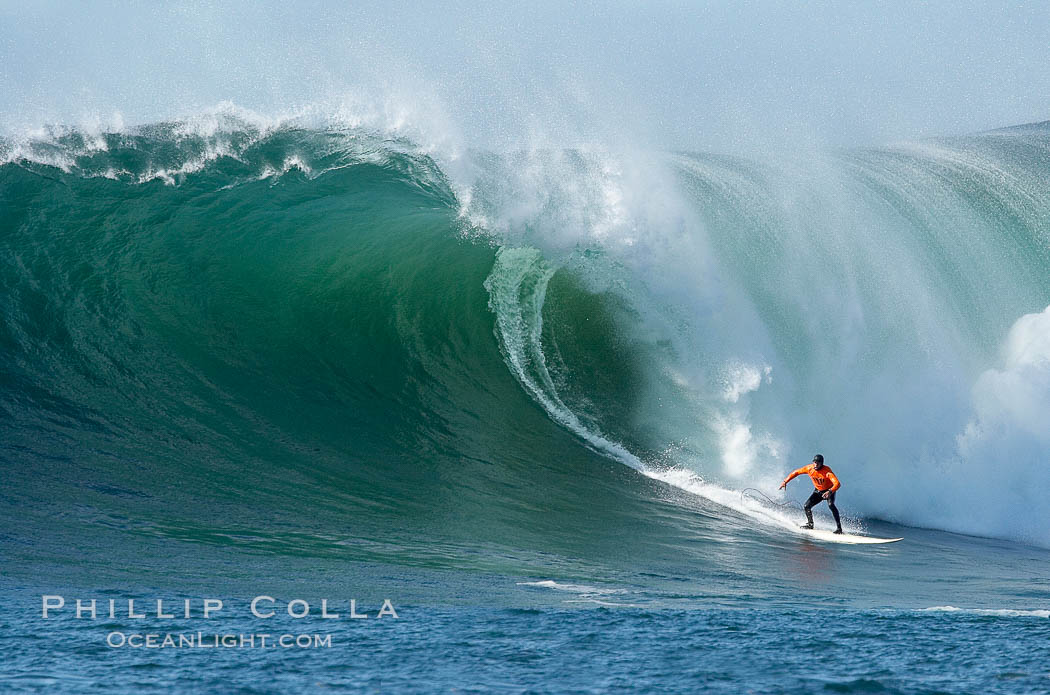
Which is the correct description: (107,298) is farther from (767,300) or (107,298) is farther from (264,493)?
(767,300)

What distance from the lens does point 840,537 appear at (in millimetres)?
8227

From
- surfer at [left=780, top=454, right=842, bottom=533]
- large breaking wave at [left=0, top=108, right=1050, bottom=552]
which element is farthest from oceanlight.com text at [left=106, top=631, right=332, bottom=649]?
surfer at [left=780, top=454, right=842, bottom=533]

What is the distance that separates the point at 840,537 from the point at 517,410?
3.57 metres

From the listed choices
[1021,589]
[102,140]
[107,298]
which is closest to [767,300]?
[1021,589]

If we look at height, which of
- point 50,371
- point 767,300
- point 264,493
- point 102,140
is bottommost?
point 264,493

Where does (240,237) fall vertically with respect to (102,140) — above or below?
below

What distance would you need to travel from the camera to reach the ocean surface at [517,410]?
194 inches

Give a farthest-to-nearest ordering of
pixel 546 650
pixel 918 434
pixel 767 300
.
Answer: pixel 767 300
pixel 918 434
pixel 546 650

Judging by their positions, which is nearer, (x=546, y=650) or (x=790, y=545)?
(x=546, y=650)

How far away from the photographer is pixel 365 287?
12125mm

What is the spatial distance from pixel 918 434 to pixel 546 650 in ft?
21.9

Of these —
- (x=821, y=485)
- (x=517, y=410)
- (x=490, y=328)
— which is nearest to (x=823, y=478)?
(x=821, y=485)

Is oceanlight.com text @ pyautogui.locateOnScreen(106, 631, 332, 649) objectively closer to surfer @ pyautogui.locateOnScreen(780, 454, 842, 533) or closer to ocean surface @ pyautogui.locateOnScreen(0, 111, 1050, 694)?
ocean surface @ pyautogui.locateOnScreen(0, 111, 1050, 694)

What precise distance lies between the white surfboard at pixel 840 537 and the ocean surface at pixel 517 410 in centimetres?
13
